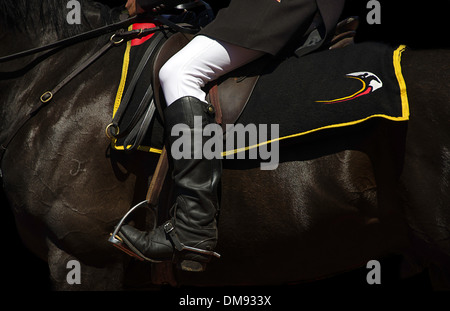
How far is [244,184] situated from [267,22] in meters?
0.80

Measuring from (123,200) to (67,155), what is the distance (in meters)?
0.37

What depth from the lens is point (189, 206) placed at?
237 centimetres

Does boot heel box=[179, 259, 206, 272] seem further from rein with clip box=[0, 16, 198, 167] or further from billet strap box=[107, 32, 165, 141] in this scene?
rein with clip box=[0, 16, 198, 167]

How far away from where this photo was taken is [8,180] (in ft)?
8.75

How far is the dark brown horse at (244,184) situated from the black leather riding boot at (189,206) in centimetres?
16

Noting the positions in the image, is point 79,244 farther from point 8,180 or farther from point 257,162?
point 257,162

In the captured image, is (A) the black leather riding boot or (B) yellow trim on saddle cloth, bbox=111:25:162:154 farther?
(B) yellow trim on saddle cloth, bbox=111:25:162:154

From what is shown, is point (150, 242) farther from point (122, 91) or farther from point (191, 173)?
point (122, 91)

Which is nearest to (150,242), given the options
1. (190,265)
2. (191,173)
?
(190,265)

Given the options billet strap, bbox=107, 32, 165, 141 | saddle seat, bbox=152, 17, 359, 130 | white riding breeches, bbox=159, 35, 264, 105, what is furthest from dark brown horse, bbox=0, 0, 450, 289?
white riding breeches, bbox=159, 35, 264, 105

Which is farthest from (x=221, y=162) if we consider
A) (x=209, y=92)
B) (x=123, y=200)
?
(x=123, y=200)

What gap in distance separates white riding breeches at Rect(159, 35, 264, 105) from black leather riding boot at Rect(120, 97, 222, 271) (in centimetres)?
7
